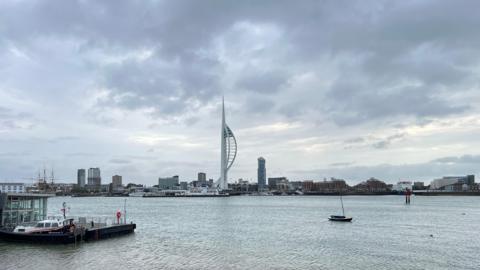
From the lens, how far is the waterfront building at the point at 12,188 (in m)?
53.0

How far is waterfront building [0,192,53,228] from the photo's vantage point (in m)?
52.0

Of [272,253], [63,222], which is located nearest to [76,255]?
[63,222]

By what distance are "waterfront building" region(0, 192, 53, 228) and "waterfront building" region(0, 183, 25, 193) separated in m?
0.90

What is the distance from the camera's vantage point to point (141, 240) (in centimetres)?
5434

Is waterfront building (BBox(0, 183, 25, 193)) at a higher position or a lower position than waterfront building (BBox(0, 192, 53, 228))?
higher

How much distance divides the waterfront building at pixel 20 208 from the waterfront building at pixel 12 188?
90 centimetres

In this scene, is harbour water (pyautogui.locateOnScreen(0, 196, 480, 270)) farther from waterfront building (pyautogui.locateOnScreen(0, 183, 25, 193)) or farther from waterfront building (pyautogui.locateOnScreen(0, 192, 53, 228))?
waterfront building (pyautogui.locateOnScreen(0, 183, 25, 193))

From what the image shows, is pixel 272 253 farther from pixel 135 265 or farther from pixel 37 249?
pixel 37 249

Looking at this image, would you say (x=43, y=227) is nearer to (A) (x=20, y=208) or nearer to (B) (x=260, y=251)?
(A) (x=20, y=208)

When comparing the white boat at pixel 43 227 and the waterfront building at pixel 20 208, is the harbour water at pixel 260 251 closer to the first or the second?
the white boat at pixel 43 227

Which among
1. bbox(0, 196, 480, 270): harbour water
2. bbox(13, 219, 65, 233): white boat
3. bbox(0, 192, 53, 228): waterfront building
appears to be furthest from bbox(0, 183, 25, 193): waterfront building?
bbox(0, 196, 480, 270): harbour water

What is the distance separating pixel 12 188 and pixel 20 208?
2396 millimetres

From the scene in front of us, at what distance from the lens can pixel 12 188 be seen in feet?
178

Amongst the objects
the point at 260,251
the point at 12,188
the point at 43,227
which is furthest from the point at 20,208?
the point at 260,251
